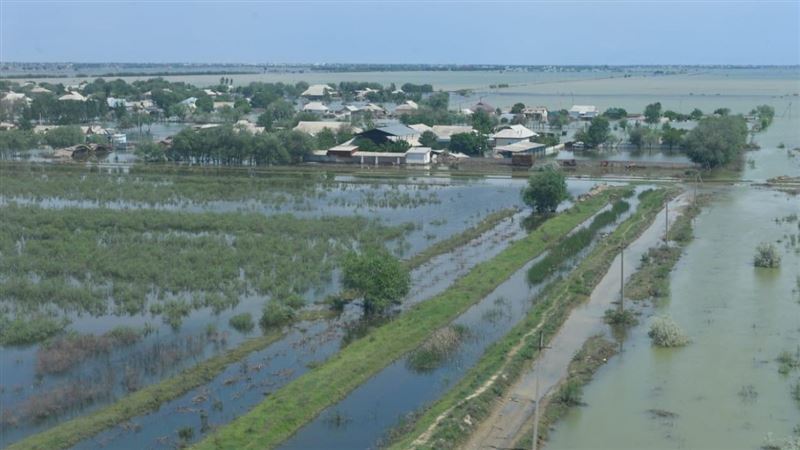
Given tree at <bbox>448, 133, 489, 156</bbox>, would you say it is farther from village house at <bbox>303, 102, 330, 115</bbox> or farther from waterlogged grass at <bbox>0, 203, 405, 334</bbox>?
village house at <bbox>303, 102, 330, 115</bbox>

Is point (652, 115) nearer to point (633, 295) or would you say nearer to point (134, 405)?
point (633, 295)

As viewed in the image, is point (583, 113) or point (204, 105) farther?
point (204, 105)

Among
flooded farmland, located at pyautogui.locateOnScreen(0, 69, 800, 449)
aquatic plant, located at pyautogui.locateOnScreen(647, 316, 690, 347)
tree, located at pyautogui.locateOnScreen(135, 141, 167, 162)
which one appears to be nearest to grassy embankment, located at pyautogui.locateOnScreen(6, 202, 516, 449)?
flooded farmland, located at pyautogui.locateOnScreen(0, 69, 800, 449)

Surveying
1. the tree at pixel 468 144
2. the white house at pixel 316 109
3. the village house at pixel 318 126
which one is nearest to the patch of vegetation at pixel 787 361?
the tree at pixel 468 144

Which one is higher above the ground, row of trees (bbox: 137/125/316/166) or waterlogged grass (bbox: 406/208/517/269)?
row of trees (bbox: 137/125/316/166)

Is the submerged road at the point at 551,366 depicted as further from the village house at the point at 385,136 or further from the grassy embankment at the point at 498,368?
the village house at the point at 385,136

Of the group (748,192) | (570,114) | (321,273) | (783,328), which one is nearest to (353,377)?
(321,273)

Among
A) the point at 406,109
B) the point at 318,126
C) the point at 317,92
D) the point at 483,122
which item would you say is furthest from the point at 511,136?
the point at 317,92
